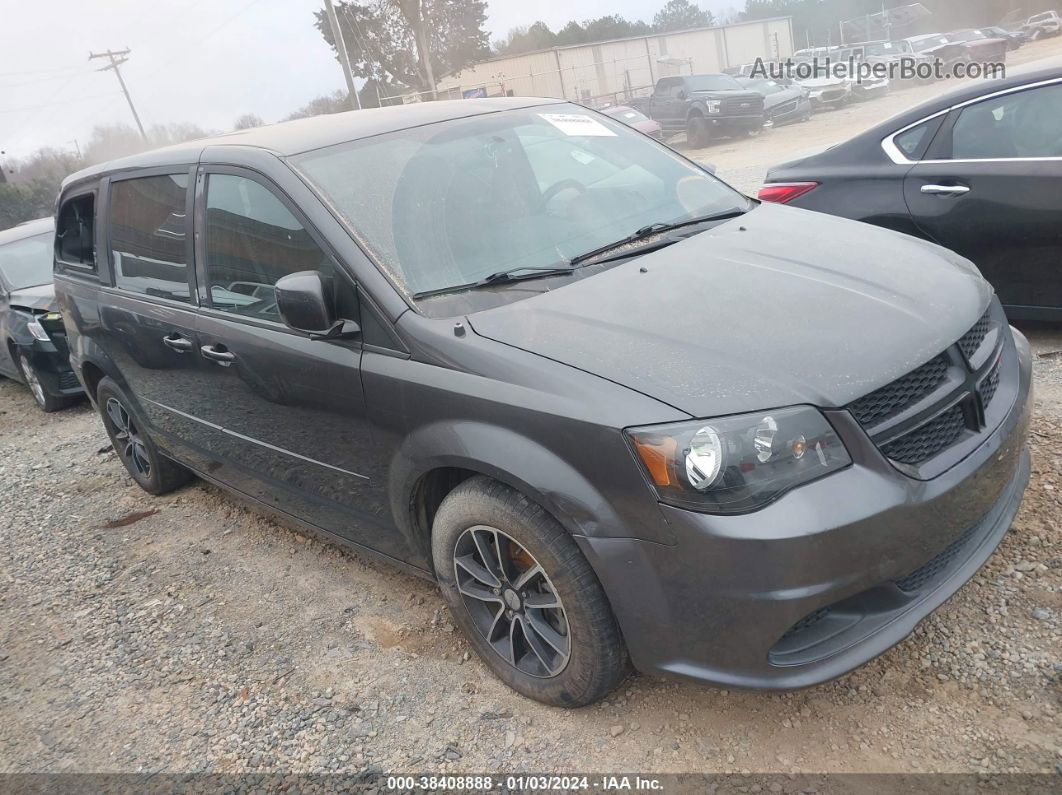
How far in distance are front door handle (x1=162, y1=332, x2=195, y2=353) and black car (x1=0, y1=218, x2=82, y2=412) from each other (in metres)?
3.69

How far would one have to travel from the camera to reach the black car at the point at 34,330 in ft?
23.3

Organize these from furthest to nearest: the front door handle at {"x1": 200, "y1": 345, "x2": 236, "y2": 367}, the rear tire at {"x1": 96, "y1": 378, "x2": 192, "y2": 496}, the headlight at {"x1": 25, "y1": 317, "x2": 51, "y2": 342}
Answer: the headlight at {"x1": 25, "y1": 317, "x2": 51, "y2": 342}, the rear tire at {"x1": 96, "y1": 378, "x2": 192, "y2": 496}, the front door handle at {"x1": 200, "y1": 345, "x2": 236, "y2": 367}

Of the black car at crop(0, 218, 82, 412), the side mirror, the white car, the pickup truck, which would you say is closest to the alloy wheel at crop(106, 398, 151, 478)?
the black car at crop(0, 218, 82, 412)

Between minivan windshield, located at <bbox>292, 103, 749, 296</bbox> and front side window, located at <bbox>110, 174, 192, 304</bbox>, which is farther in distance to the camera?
front side window, located at <bbox>110, 174, 192, 304</bbox>

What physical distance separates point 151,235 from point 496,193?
1.80 m

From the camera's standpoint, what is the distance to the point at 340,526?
3.25 metres

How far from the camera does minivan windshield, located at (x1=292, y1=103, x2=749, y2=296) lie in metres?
2.85

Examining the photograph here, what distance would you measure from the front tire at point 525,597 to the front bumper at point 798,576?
0.10m

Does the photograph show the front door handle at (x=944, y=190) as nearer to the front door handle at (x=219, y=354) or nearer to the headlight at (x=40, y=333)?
the front door handle at (x=219, y=354)

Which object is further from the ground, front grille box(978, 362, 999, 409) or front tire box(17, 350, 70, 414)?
front grille box(978, 362, 999, 409)

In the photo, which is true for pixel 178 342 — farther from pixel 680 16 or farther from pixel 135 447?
pixel 680 16

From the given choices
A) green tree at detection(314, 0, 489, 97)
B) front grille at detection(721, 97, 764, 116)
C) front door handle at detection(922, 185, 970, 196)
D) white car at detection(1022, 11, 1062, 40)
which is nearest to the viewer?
front door handle at detection(922, 185, 970, 196)

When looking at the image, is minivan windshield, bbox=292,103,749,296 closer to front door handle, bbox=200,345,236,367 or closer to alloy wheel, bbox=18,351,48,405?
front door handle, bbox=200,345,236,367

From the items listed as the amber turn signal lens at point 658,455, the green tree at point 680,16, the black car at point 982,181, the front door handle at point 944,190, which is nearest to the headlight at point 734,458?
the amber turn signal lens at point 658,455
